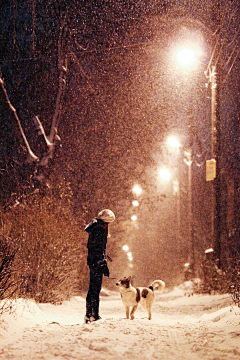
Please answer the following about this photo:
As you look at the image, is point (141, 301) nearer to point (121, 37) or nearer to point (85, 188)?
point (85, 188)

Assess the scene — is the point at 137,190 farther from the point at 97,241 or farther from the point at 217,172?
the point at 97,241

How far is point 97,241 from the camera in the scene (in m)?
9.23

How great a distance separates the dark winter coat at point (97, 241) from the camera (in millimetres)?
9203

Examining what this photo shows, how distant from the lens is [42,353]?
6.46m

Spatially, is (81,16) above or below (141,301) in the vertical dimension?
above

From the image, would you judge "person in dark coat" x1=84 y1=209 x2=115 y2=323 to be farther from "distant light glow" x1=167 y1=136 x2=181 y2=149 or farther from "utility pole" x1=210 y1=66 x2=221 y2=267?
"distant light glow" x1=167 y1=136 x2=181 y2=149

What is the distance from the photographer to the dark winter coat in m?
9.20

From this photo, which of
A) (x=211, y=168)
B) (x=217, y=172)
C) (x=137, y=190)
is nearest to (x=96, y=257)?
(x=211, y=168)

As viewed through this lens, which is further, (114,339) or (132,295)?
(132,295)

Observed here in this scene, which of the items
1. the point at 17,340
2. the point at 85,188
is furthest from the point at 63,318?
the point at 85,188

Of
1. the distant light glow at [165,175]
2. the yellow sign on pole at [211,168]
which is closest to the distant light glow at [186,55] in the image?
the yellow sign on pole at [211,168]

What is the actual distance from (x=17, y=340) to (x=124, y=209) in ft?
55.2

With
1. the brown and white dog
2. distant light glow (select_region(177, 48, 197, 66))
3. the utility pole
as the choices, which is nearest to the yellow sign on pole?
the utility pole

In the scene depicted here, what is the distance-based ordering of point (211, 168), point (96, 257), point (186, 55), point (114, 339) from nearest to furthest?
point (114, 339) < point (96, 257) < point (211, 168) < point (186, 55)
